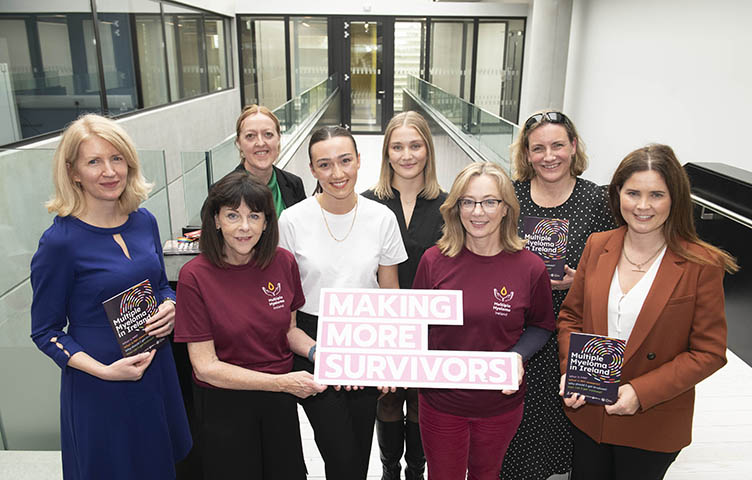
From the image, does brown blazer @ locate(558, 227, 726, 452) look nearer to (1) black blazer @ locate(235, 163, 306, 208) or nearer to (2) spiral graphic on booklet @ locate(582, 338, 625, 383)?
(2) spiral graphic on booklet @ locate(582, 338, 625, 383)

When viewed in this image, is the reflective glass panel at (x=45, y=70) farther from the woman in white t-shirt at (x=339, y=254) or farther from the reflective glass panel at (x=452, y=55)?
the reflective glass panel at (x=452, y=55)

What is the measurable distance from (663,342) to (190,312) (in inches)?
64.9

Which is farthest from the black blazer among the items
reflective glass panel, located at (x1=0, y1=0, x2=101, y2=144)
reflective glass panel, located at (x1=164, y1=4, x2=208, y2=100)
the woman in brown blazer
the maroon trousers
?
reflective glass panel, located at (x1=164, y1=4, x2=208, y2=100)

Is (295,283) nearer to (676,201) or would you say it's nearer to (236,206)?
(236,206)

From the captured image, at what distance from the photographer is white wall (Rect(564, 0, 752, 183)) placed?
5.91m

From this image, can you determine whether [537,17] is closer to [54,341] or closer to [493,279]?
[493,279]

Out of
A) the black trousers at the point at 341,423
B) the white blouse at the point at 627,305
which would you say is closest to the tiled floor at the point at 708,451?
the black trousers at the point at 341,423

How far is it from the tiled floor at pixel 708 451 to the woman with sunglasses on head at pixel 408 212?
1.23 feet

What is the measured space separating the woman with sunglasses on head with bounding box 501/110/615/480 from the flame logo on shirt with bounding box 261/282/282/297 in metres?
1.11

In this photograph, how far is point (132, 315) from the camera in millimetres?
1924

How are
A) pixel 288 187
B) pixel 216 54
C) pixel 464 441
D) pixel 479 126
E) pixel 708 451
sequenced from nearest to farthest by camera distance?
pixel 464 441 → pixel 708 451 → pixel 288 187 → pixel 479 126 → pixel 216 54

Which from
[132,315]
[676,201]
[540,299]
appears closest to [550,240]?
[540,299]

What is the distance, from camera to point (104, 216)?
6.55 feet

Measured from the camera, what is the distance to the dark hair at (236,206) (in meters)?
1.93
